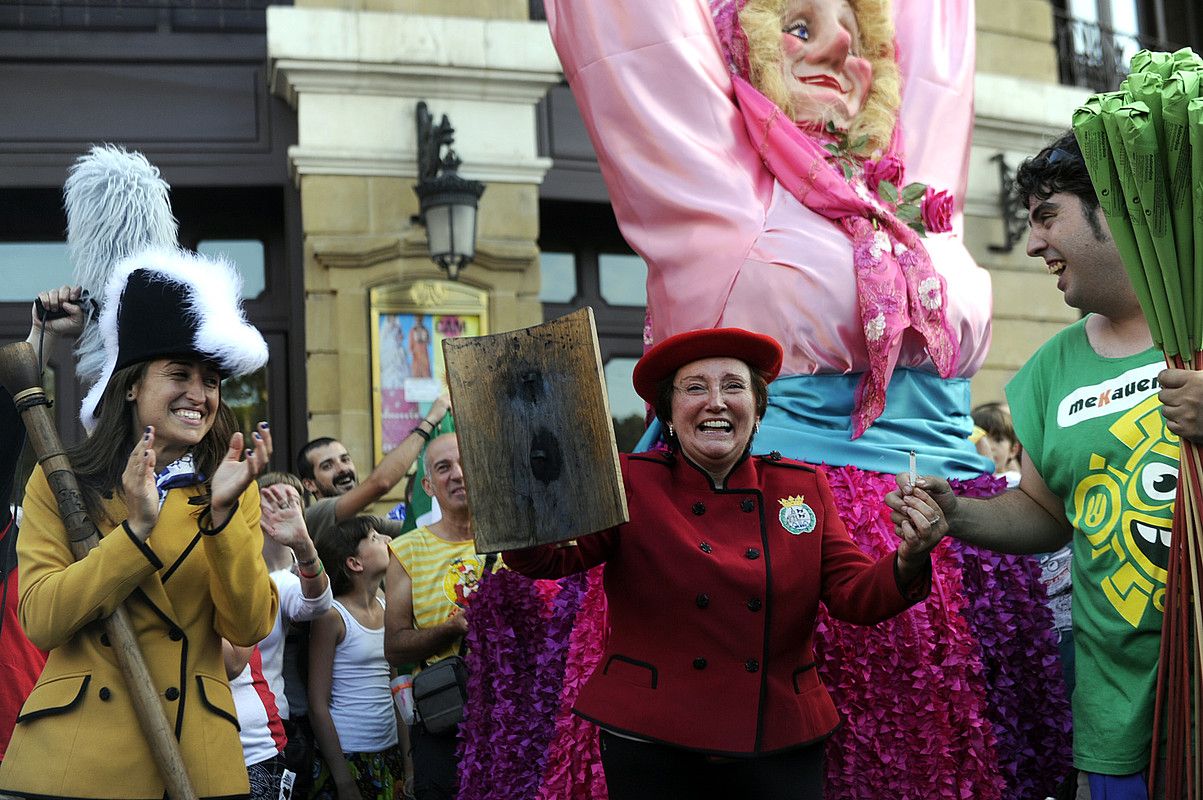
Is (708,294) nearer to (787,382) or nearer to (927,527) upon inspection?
(787,382)

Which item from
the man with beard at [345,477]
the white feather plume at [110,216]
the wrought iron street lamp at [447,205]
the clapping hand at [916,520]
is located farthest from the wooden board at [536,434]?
the wrought iron street lamp at [447,205]

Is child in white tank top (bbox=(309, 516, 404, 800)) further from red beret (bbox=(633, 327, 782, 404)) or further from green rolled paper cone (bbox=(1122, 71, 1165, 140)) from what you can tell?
green rolled paper cone (bbox=(1122, 71, 1165, 140))

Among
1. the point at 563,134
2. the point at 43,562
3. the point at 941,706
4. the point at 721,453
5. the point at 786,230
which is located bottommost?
the point at 941,706

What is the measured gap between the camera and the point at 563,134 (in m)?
8.09

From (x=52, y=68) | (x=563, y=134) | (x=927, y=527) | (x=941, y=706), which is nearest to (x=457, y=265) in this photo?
(x=563, y=134)

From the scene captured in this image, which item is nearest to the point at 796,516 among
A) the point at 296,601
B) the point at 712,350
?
the point at 712,350

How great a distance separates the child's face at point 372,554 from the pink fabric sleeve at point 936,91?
2.19 metres

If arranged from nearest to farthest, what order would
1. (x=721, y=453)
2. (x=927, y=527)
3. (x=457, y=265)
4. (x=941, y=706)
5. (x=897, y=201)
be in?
1. (x=927, y=527)
2. (x=721, y=453)
3. (x=941, y=706)
4. (x=897, y=201)
5. (x=457, y=265)

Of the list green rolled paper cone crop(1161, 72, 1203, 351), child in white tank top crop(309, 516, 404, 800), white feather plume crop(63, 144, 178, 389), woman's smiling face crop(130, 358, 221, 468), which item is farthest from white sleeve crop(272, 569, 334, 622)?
green rolled paper cone crop(1161, 72, 1203, 351)

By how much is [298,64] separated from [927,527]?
18.4 feet

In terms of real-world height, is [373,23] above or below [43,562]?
above

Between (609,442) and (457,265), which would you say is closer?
(609,442)

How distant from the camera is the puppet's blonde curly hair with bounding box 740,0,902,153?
12.4 ft

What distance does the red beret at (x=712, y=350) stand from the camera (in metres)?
2.86
